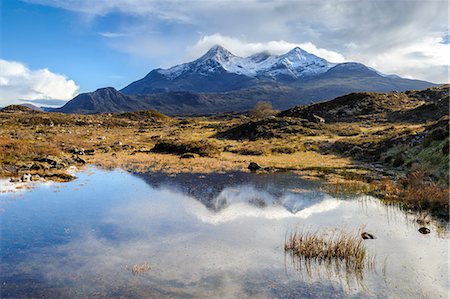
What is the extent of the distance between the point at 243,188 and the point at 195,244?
1504cm

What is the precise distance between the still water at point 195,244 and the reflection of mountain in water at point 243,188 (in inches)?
6.3

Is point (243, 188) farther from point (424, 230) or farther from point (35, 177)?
point (35, 177)

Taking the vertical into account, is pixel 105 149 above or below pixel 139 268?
above

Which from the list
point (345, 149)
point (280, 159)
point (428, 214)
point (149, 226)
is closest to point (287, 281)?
point (149, 226)

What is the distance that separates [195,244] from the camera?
64.2ft

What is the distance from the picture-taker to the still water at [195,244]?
1485 centimetres

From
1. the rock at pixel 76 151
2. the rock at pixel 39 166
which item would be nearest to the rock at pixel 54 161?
the rock at pixel 39 166

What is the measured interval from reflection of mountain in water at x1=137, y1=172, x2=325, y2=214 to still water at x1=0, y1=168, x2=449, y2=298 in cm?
16

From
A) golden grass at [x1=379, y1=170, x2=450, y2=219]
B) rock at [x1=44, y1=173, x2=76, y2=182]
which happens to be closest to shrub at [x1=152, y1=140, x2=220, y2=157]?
rock at [x1=44, y1=173, x2=76, y2=182]

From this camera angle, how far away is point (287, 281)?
15.5 meters

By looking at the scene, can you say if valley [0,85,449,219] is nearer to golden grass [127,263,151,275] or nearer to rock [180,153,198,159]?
rock [180,153,198,159]

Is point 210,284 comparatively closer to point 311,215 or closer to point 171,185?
point 311,215

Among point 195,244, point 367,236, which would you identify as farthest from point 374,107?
point 195,244

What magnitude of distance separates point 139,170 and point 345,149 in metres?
31.5
